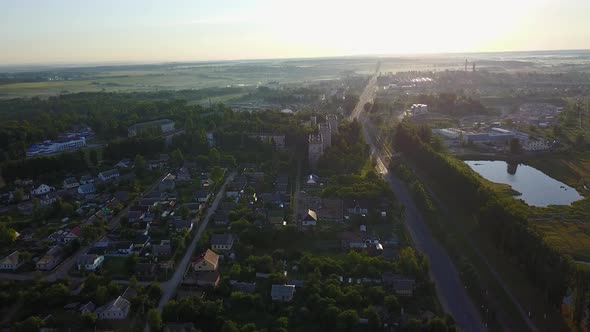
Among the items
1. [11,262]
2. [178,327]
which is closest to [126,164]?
[11,262]

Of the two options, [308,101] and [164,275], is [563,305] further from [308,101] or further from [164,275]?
[308,101]

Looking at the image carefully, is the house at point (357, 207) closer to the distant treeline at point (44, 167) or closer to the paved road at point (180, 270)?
the paved road at point (180, 270)

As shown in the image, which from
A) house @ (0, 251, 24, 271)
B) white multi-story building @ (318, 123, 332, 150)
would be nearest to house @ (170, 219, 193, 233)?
house @ (0, 251, 24, 271)

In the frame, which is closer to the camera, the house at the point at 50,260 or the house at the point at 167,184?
the house at the point at 50,260

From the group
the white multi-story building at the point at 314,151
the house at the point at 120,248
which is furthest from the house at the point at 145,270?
the white multi-story building at the point at 314,151

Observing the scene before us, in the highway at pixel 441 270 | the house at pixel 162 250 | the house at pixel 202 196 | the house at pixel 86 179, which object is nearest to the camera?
the highway at pixel 441 270

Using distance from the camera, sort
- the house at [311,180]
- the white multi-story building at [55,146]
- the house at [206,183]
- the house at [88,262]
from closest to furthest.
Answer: the house at [88,262] → the house at [206,183] → the house at [311,180] → the white multi-story building at [55,146]

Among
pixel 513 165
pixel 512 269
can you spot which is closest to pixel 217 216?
pixel 512 269
